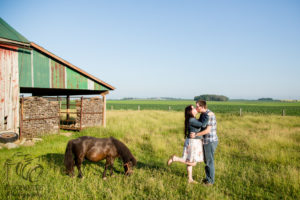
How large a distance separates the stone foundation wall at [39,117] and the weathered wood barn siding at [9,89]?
35.2 inches

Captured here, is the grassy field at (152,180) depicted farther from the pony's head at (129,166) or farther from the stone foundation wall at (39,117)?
the stone foundation wall at (39,117)

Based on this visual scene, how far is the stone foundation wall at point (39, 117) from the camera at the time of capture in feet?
33.9

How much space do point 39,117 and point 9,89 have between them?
8.43 feet

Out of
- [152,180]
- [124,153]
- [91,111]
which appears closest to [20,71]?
[91,111]

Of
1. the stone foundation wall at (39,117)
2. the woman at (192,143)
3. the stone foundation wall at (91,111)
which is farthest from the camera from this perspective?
the stone foundation wall at (91,111)

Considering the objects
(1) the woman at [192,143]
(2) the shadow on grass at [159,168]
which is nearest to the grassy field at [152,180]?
(2) the shadow on grass at [159,168]

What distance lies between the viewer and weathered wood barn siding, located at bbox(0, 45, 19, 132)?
28.8ft

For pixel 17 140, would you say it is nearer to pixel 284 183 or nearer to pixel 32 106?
pixel 32 106

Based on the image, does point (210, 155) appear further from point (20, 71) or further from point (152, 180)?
point (20, 71)

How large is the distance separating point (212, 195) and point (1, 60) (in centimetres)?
1030

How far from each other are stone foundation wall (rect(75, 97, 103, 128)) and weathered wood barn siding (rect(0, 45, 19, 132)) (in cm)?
475

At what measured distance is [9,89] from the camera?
904 cm

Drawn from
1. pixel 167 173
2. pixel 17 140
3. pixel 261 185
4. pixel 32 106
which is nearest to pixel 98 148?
pixel 167 173

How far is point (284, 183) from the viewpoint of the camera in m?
4.81
